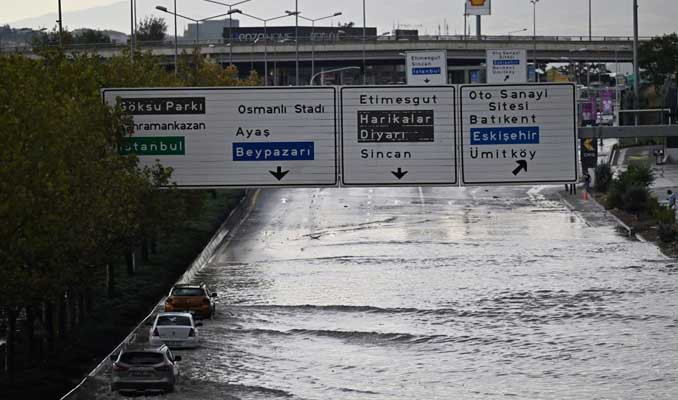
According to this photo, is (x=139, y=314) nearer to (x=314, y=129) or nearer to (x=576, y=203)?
(x=314, y=129)

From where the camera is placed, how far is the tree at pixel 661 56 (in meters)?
153

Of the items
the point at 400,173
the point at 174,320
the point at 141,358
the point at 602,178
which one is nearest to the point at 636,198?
the point at 602,178

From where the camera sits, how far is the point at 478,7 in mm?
147750

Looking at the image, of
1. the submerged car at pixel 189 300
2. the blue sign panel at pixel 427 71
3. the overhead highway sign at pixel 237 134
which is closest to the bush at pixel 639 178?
the blue sign panel at pixel 427 71

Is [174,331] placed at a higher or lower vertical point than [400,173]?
lower

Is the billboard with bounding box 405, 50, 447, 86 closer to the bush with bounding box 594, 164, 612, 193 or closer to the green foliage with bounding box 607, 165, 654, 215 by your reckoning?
the bush with bounding box 594, 164, 612, 193

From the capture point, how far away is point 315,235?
79125 millimetres

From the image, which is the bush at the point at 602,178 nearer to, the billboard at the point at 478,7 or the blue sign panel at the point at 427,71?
the blue sign panel at the point at 427,71

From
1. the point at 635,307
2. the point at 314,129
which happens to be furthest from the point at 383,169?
the point at 635,307

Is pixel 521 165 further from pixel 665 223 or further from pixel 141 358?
pixel 665 223

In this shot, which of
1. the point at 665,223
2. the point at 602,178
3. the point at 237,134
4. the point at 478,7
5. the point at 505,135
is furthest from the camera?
the point at 478,7

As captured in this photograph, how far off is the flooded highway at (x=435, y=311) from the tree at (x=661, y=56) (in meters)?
68.9

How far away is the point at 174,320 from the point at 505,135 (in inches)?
690

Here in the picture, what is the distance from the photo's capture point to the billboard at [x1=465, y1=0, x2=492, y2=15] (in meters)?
147
